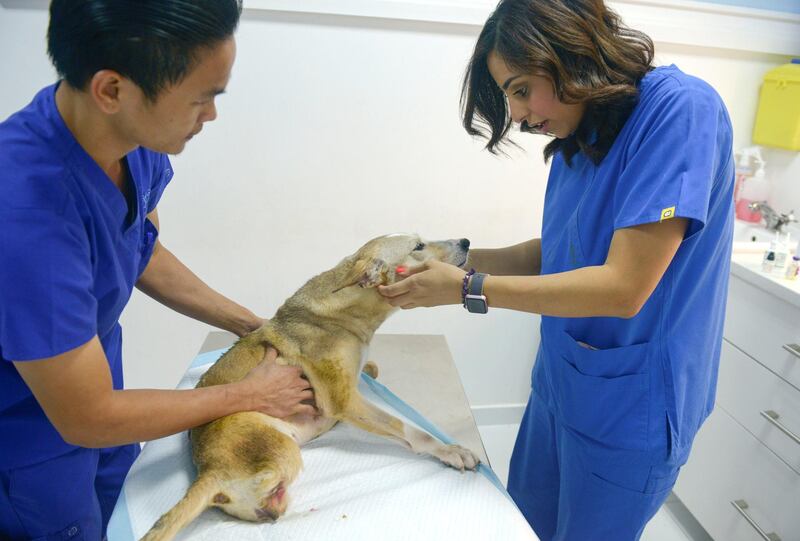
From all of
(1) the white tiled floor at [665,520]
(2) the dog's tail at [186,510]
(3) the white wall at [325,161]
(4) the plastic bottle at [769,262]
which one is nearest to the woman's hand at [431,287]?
(2) the dog's tail at [186,510]

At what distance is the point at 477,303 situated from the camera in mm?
1255

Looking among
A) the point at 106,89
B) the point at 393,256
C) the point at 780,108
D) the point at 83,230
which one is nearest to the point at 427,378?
the point at 393,256

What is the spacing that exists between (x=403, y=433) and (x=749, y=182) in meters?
2.14

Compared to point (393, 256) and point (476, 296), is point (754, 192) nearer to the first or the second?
point (393, 256)

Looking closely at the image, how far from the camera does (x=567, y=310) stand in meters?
1.16

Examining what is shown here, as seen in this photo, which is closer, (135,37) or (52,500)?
(135,37)

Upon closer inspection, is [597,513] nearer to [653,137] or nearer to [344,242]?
[653,137]

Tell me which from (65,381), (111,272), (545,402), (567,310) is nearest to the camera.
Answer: (65,381)

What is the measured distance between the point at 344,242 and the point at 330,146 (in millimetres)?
420

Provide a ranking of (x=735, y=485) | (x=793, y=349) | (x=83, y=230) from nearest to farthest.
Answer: (x=83, y=230), (x=793, y=349), (x=735, y=485)

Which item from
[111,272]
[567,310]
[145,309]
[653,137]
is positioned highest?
[653,137]

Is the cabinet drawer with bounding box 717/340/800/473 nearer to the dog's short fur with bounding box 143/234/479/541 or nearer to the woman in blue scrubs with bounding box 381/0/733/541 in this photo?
the woman in blue scrubs with bounding box 381/0/733/541

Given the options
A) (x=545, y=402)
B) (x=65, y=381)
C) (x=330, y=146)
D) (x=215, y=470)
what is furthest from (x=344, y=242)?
(x=65, y=381)

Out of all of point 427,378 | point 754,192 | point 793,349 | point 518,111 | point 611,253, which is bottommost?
point 427,378
